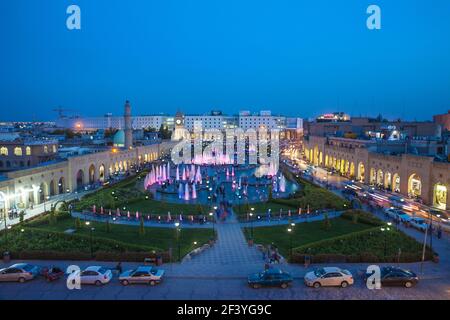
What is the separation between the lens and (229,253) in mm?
19984

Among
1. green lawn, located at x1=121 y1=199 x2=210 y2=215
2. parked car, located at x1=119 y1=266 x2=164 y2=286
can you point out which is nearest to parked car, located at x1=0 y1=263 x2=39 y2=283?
parked car, located at x1=119 y1=266 x2=164 y2=286

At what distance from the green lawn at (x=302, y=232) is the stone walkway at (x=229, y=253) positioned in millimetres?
886

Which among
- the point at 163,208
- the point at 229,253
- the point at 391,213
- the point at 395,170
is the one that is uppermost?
the point at 395,170

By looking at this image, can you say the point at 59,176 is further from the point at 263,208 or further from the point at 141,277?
the point at 141,277

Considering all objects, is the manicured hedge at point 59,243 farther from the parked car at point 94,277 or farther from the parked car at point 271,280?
the parked car at point 271,280

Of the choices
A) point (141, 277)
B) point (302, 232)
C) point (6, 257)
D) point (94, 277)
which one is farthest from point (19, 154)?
point (141, 277)

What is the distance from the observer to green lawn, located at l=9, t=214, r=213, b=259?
20992mm

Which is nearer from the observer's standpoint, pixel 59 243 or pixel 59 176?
pixel 59 243

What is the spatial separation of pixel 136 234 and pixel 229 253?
20.8 ft

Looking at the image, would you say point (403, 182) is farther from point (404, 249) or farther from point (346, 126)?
point (346, 126)

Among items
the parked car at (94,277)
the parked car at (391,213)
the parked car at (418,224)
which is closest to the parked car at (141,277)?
the parked car at (94,277)

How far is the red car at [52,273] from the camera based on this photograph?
15938 mm
